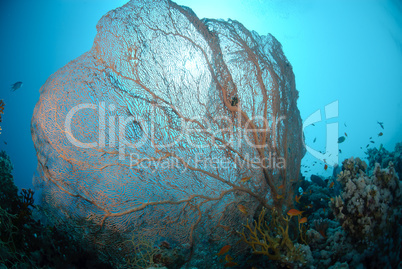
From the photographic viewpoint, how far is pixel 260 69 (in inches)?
170

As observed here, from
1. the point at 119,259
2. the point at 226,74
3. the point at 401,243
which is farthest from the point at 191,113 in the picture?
the point at 401,243

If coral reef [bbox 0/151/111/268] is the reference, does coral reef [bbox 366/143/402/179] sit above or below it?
above

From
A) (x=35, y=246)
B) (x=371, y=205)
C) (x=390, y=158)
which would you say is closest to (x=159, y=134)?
(x=35, y=246)

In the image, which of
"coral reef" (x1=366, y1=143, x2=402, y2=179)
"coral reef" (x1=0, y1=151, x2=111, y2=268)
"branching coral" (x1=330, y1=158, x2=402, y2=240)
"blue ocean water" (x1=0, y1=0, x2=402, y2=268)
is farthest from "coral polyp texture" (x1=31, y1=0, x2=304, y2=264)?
"blue ocean water" (x1=0, y1=0, x2=402, y2=268)

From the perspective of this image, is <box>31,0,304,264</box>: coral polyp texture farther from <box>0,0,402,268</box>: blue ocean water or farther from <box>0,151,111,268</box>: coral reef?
<box>0,0,402,268</box>: blue ocean water

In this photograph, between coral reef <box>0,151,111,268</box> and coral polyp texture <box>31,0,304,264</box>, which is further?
coral polyp texture <box>31,0,304,264</box>

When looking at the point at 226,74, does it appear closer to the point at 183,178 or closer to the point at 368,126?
the point at 183,178

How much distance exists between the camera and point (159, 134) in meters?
3.65

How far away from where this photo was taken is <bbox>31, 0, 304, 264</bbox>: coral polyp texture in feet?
11.5

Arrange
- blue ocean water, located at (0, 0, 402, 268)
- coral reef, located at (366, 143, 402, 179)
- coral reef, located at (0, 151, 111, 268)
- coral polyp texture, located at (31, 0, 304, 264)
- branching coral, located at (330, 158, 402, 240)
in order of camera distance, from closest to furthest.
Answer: branching coral, located at (330, 158, 402, 240) → coral reef, located at (0, 151, 111, 268) → coral polyp texture, located at (31, 0, 304, 264) → coral reef, located at (366, 143, 402, 179) → blue ocean water, located at (0, 0, 402, 268)

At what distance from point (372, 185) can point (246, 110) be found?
102 inches

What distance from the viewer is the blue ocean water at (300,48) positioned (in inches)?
1212

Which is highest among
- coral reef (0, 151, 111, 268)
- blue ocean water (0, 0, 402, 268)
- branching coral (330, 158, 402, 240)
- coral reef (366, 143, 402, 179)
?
blue ocean water (0, 0, 402, 268)

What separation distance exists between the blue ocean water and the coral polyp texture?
23.4m
